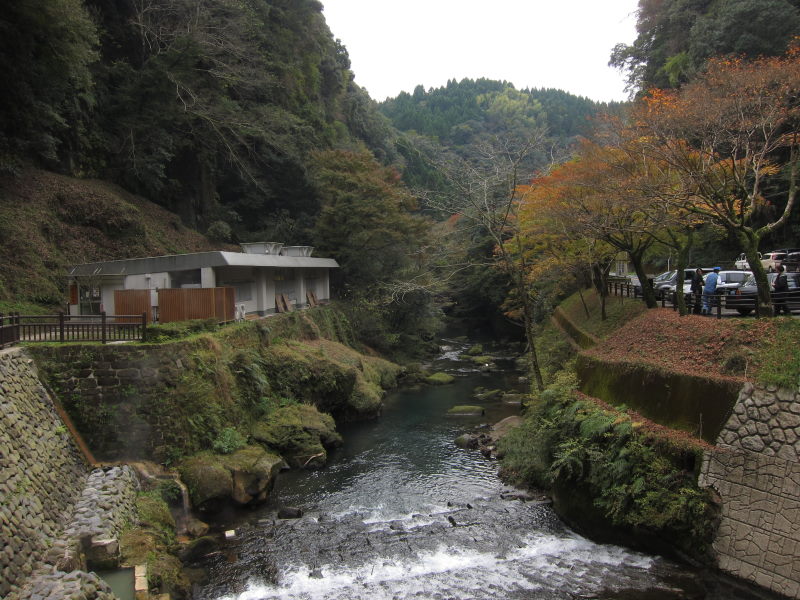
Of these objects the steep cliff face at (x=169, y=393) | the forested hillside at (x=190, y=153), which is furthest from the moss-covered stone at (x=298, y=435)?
the forested hillside at (x=190, y=153)

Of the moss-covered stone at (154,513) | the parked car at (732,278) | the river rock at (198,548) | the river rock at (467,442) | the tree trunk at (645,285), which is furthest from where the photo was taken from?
the parked car at (732,278)

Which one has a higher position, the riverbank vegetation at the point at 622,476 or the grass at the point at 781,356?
the grass at the point at 781,356

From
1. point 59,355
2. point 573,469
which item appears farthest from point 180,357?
point 573,469

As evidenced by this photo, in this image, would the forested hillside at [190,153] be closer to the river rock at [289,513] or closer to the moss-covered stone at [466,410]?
the moss-covered stone at [466,410]

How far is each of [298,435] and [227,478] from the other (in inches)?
179

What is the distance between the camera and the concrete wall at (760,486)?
398 inches

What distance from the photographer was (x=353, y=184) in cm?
3562

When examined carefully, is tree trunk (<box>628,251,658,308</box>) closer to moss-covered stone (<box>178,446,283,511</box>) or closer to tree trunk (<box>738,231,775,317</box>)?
tree trunk (<box>738,231,775,317</box>)

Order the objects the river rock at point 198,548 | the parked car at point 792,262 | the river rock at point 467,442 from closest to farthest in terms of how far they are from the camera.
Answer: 1. the river rock at point 198,548
2. the river rock at point 467,442
3. the parked car at point 792,262

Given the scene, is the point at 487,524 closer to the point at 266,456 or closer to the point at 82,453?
the point at 266,456

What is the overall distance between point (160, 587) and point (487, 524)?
7.73 meters

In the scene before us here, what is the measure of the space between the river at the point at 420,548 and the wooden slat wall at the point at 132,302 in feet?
26.1

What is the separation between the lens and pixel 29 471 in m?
10.9

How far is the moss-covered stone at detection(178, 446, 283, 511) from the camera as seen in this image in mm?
14141
